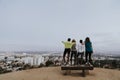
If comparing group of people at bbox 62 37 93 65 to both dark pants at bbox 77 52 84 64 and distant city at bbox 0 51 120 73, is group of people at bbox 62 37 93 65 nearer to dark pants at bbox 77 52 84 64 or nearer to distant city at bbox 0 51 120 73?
dark pants at bbox 77 52 84 64

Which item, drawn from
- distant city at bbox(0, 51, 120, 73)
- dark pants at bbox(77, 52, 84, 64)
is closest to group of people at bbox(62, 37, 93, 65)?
dark pants at bbox(77, 52, 84, 64)

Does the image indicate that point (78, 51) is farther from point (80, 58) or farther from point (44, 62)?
point (44, 62)

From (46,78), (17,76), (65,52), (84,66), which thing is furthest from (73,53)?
(17,76)

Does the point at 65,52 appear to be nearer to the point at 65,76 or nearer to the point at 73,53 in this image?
the point at 73,53

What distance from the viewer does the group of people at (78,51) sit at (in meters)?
10.8

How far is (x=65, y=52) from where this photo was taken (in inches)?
440

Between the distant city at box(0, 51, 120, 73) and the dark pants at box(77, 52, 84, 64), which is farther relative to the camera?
the distant city at box(0, 51, 120, 73)

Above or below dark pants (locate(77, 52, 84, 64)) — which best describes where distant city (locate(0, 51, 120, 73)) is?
below

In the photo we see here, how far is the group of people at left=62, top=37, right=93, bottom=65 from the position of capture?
10781 mm

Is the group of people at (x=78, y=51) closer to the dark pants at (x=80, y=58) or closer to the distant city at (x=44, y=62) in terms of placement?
the dark pants at (x=80, y=58)

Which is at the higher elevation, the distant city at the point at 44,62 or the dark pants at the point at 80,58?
the dark pants at the point at 80,58

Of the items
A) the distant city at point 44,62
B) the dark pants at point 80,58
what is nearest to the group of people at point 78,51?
the dark pants at point 80,58

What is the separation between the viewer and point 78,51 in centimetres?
1086

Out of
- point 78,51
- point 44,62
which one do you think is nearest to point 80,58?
point 78,51
